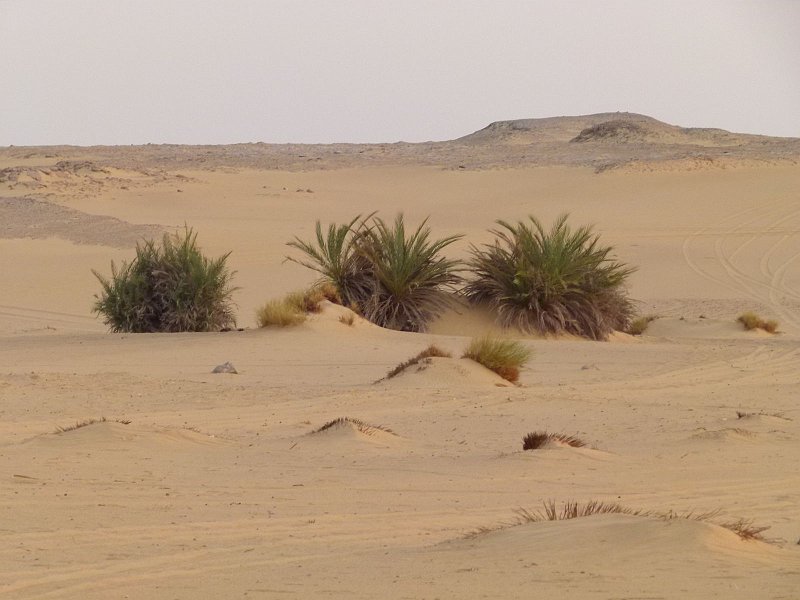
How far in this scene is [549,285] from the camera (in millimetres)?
16984

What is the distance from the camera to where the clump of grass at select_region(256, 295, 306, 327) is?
15750 millimetres

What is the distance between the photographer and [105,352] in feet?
48.5

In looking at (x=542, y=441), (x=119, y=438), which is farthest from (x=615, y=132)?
(x=119, y=438)

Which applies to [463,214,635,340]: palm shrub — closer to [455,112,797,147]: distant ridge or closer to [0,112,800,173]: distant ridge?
[0,112,800,173]: distant ridge

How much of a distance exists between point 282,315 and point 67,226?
19593mm

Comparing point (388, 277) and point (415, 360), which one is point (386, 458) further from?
point (388, 277)

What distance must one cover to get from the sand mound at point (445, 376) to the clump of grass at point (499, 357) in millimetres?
77

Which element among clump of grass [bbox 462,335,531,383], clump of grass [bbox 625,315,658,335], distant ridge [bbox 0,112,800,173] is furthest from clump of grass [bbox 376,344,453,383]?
distant ridge [bbox 0,112,800,173]

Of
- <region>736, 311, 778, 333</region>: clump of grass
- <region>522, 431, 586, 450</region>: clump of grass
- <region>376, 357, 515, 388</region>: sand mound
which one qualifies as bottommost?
<region>736, 311, 778, 333</region>: clump of grass

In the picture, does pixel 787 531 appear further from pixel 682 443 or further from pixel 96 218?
pixel 96 218

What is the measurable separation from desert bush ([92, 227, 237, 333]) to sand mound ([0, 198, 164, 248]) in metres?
13.8

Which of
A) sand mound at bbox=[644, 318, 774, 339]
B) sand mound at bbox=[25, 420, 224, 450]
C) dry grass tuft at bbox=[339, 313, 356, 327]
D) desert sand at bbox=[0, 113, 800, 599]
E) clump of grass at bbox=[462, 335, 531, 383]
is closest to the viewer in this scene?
desert sand at bbox=[0, 113, 800, 599]

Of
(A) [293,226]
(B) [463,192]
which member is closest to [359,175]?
(B) [463,192]

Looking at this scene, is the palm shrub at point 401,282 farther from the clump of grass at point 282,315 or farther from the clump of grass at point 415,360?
the clump of grass at point 415,360
